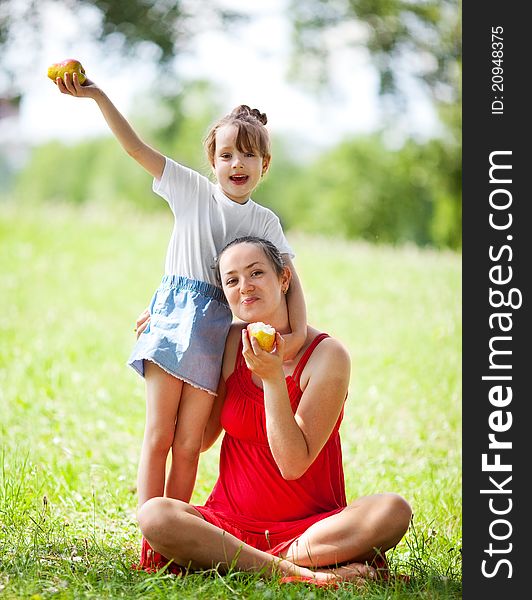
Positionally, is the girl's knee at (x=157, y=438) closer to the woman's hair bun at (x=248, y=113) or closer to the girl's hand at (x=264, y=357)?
the girl's hand at (x=264, y=357)

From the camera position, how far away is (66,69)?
3.05 meters

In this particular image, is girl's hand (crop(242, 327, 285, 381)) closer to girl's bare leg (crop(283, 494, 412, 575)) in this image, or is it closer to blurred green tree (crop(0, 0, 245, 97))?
girl's bare leg (crop(283, 494, 412, 575))

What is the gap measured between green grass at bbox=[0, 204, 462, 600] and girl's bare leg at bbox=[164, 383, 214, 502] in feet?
1.01

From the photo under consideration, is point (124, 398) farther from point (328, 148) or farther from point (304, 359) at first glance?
point (328, 148)

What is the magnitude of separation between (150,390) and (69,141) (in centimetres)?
3035

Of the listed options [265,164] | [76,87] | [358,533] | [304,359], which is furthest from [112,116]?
[358,533]

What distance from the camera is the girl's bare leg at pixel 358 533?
2980 mm

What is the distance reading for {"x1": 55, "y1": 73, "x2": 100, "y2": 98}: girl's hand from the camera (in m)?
3.04

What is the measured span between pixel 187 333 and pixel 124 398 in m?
3.33

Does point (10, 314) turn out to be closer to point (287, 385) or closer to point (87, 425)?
point (87, 425)

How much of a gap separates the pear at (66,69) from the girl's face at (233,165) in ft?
1.61

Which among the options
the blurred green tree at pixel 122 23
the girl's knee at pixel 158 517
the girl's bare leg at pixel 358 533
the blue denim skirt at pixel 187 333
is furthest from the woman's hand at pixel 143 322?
the blurred green tree at pixel 122 23

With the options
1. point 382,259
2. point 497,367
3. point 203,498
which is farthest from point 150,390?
point 382,259

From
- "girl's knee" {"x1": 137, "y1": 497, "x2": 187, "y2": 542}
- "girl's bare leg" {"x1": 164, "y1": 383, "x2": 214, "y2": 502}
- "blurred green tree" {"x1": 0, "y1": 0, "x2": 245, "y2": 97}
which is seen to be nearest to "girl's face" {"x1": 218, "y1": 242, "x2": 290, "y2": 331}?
"girl's bare leg" {"x1": 164, "y1": 383, "x2": 214, "y2": 502}
